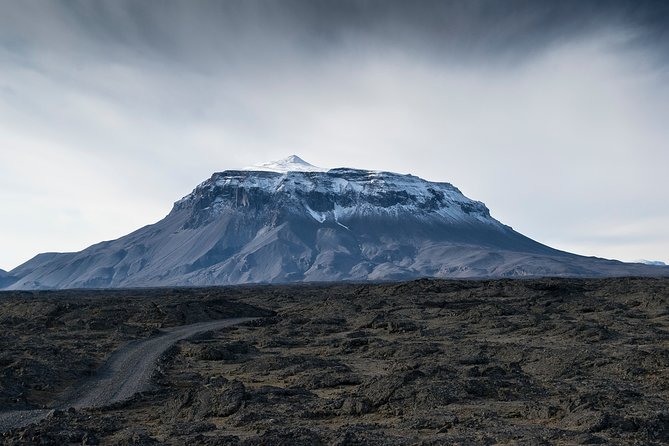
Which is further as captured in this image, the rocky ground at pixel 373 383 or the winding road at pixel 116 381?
the winding road at pixel 116 381

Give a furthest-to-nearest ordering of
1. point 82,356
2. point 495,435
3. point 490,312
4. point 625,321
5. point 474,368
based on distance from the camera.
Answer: point 490,312
point 625,321
point 82,356
point 474,368
point 495,435

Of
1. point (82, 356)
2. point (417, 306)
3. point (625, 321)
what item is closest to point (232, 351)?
point (82, 356)

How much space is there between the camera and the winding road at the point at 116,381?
2652cm

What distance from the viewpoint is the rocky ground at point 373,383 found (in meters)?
21.4

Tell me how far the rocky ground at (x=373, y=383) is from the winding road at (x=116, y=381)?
0.97m

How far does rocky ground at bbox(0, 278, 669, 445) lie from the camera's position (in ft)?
70.2

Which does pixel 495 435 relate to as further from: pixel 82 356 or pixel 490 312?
pixel 490 312

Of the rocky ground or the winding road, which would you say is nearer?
the rocky ground

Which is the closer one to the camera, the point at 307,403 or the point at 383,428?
the point at 383,428

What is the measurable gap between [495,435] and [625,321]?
137ft

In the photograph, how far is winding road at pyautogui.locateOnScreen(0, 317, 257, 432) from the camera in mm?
26516

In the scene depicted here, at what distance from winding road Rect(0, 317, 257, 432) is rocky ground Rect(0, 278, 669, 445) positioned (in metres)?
0.97

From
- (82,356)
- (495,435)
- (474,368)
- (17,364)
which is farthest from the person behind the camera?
(82,356)

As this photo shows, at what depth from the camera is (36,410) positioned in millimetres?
27547
